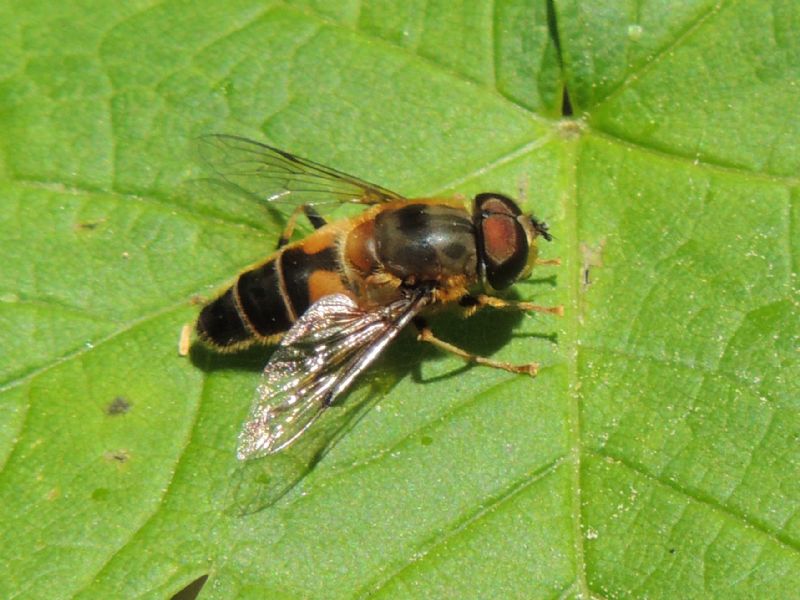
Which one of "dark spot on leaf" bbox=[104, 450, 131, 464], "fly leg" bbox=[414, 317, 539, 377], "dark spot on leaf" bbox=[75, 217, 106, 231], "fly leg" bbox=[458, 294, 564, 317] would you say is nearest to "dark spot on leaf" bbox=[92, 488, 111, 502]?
"dark spot on leaf" bbox=[104, 450, 131, 464]

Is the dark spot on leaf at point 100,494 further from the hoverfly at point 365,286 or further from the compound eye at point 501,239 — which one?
the compound eye at point 501,239

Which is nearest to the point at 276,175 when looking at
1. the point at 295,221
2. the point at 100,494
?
the point at 295,221

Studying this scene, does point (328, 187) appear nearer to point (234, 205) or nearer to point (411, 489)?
point (234, 205)

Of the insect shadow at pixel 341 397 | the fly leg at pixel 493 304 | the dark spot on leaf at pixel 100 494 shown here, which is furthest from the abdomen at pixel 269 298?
the dark spot on leaf at pixel 100 494

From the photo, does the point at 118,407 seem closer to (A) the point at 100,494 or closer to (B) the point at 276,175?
(A) the point at 100,494

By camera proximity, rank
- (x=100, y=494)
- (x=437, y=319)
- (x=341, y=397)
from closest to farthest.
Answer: (x=100, y=494)
(x=341, y=397)
(x=437, y=319)

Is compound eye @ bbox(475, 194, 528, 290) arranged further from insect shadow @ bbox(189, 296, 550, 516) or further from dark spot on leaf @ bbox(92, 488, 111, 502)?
dark spot on leaf @ bbox(92, 488, 111, 502)
